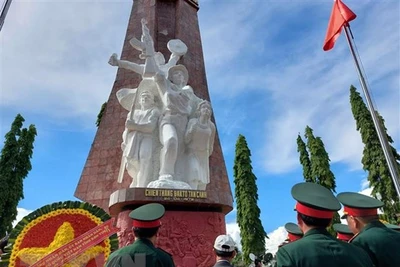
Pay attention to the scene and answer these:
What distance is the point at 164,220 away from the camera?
17.5 ft

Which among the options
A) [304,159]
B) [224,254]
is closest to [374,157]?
[304,159]

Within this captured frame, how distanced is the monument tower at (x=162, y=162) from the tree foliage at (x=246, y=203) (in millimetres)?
10595

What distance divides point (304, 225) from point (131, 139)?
515cm

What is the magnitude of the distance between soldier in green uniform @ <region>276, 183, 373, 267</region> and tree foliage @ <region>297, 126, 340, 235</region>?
20.9 metres

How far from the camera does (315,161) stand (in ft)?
74.5

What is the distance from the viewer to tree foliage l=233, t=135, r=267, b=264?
67.2 feet

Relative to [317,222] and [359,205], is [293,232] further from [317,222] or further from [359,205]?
[317,222]

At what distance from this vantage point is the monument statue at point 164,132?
6617mm

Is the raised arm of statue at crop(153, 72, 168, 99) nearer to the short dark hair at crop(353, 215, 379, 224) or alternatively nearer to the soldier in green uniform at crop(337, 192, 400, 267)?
the soldier in green uniform at crop(337, 192, 400, 267)

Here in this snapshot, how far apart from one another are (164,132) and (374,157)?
15909mm

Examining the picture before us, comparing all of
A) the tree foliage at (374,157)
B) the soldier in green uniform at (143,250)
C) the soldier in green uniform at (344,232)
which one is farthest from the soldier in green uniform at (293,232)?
the tree foliage at (374,157)

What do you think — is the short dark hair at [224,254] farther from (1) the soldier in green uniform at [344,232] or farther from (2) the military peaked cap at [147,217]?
(1) the soldier in green uniform at [344,232]

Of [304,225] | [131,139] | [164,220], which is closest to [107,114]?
[131,139]

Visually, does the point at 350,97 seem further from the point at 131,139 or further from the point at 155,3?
the point at 131,139
